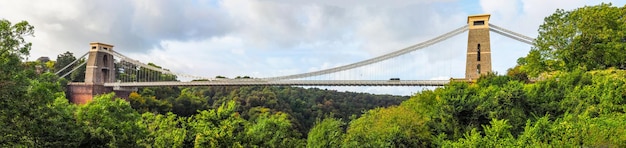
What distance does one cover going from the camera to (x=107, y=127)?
1362 centimetres

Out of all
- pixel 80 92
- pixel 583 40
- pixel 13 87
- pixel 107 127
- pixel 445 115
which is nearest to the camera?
pixel 13 87

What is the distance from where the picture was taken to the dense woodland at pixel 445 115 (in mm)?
9305

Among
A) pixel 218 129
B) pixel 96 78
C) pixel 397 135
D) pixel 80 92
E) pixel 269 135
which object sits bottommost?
pixel 269 135

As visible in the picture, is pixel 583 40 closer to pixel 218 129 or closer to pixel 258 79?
pixel 218 129

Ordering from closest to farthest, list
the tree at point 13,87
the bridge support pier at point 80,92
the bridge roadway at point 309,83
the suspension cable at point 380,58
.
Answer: the tree at point 13,87 → the bridge roadway at point 309,83 → the suspension cable at point 380,58 → the bridge support pier at point 80,92

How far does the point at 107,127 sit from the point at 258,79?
25.5 metres

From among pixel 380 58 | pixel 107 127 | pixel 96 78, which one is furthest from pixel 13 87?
pixel 96 78

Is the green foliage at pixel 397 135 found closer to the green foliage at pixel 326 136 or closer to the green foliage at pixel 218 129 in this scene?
the green foliage at pixel 326 136


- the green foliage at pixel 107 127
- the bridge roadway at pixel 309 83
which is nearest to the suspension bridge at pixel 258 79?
the bridge roadway at pixel 309 83

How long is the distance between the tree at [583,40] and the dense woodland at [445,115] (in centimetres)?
4

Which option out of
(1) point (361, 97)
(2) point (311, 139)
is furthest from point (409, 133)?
(1) point (361, 97)

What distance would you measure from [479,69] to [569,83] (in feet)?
42.7

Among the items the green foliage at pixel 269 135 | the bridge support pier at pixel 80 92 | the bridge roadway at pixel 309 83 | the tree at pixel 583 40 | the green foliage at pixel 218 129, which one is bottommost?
the green foliage at pixel 269 135

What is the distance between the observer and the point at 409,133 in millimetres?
14648
